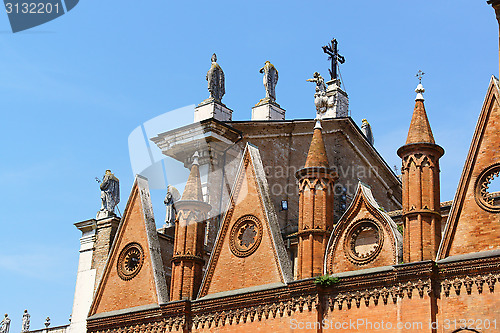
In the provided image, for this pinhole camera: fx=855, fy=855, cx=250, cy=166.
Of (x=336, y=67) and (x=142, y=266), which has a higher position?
(x=336, y=67)

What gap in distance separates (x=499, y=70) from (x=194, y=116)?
37.8 feet

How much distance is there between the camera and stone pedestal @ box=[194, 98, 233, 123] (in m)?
26.5

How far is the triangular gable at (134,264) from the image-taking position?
23875 mm

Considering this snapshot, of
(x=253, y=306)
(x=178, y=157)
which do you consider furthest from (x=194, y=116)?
(x=253, y=306)

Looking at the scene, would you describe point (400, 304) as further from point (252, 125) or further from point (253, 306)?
point (252, 125)

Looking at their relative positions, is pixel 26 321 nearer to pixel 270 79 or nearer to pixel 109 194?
pixel 109 194

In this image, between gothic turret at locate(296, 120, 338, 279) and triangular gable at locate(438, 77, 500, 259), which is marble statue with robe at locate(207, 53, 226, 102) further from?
triangular gable at locate(438, 77, 500, 259)

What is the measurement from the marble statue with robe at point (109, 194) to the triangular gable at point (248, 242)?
5219 mm

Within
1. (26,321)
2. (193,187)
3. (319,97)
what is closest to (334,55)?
(319,97)

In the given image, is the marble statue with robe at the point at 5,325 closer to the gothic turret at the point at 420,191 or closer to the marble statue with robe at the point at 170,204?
the marble statue with robe at the point at 170,204

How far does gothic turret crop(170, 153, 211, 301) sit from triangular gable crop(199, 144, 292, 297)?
434 mm

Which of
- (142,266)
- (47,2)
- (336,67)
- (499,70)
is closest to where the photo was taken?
(47,2)

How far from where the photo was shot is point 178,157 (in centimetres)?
2666

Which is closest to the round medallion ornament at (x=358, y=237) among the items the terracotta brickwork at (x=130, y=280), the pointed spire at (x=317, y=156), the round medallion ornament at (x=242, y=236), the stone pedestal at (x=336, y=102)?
the pointed spire at (x=317, y=156)
